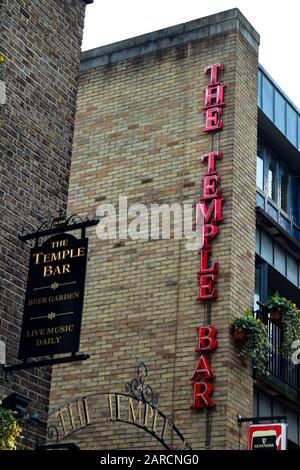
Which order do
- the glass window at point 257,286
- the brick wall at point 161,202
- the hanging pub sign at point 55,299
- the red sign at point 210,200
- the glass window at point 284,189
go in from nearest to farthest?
the hanging pub sign at point 55,299
the brick wall at point 161,202
the red sign at point 210,200
the glass window at point 257,286
the glass window at point 284,189

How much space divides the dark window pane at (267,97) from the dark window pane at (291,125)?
2.92 feet

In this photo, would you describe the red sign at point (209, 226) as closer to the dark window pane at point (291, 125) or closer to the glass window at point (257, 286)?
the glass window at point (257, 286)

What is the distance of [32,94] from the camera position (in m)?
17.9

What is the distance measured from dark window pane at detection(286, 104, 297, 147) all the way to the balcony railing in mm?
4832

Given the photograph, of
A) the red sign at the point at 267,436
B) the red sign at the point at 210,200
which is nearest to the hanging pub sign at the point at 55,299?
the red sign at the point at 267,436

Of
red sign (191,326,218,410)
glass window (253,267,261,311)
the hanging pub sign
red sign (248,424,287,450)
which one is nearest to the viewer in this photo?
the hanging pub sign

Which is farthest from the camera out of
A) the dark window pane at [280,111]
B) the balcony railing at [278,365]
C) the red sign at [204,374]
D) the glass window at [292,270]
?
the dark window pane at [280,111]

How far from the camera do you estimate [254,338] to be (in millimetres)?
21625

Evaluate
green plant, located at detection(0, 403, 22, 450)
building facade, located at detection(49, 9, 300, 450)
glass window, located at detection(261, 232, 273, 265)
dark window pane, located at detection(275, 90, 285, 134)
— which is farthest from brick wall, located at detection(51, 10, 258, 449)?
green plant, located at detection(0, 403, 22, 450)

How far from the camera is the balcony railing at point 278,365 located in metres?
23.6

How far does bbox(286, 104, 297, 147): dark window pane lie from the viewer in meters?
26.7

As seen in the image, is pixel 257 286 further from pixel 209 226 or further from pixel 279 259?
pixel 209 226

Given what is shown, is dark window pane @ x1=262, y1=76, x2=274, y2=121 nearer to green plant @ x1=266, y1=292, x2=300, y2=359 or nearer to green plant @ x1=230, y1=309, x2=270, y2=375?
green plant @ x1=266, y1=292, x2=300, y2=359
